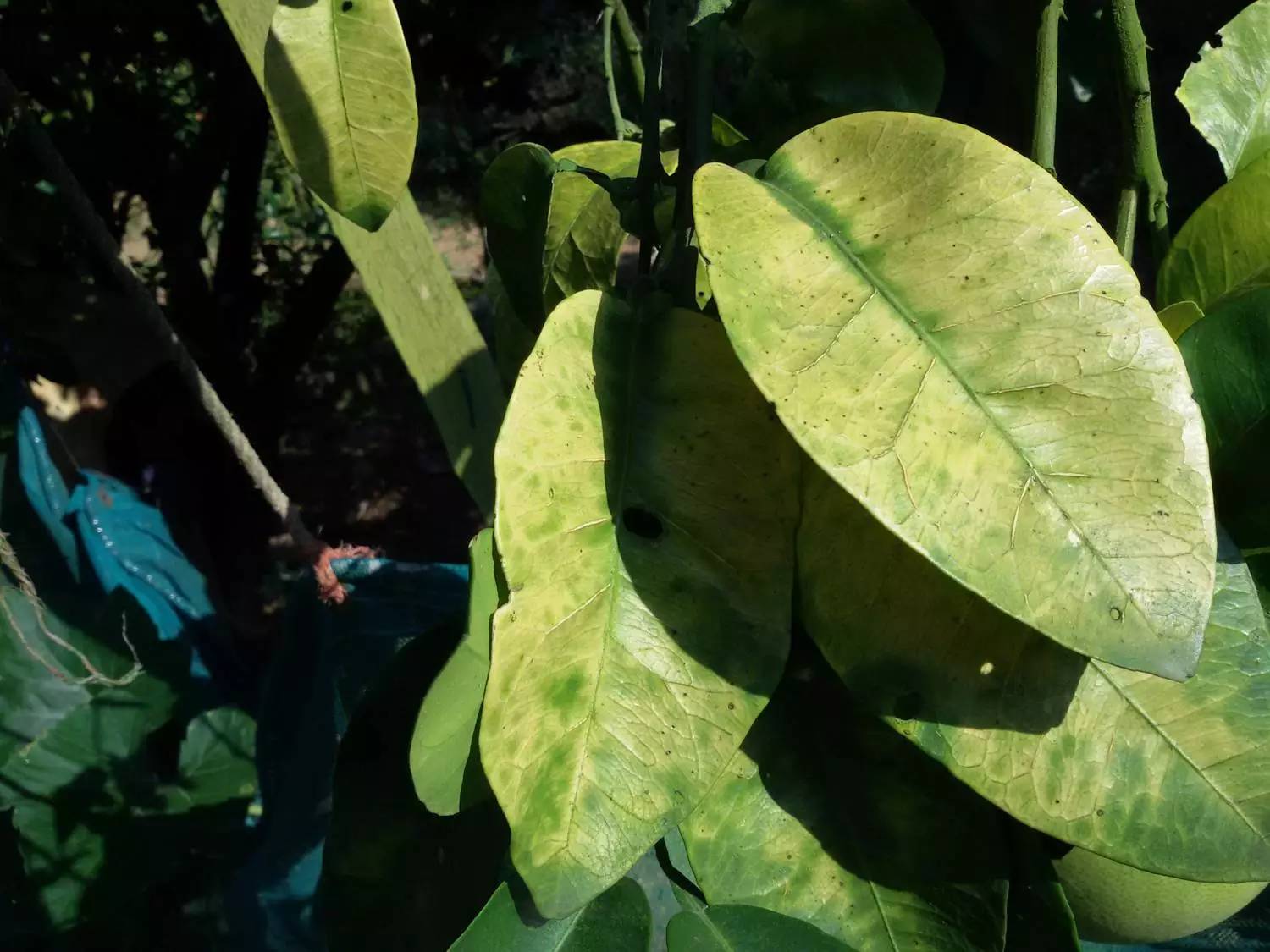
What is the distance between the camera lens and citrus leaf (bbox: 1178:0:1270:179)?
18.2 inches

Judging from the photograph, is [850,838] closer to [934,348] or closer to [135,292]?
[934,348]

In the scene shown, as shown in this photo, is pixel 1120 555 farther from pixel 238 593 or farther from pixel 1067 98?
pixel 238 593

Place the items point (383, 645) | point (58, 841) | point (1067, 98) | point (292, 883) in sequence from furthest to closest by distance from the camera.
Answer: point (58, 841) < point (292, 883) < point (383, 645) < point (1067, 98)

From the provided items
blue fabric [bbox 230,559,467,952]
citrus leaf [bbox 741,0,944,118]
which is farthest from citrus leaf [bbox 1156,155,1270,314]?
blue fabric [bbox 230,559,467,952]

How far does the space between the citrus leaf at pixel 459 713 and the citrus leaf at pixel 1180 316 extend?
0.25 metres

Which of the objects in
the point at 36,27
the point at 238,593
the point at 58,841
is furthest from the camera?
the point at 238,593

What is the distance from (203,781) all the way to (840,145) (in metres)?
1.19

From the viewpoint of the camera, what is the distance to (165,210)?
1588 millimetres

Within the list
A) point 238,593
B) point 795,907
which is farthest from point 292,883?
point 238,593

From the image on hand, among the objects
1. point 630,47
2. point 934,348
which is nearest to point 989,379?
point 934,348

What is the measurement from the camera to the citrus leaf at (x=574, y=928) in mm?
325

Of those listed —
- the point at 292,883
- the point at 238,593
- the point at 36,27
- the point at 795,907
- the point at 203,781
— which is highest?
the point at 36,27

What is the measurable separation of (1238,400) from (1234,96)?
0.19 meters

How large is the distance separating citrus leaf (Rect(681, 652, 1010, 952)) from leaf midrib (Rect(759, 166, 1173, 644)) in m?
0.16
